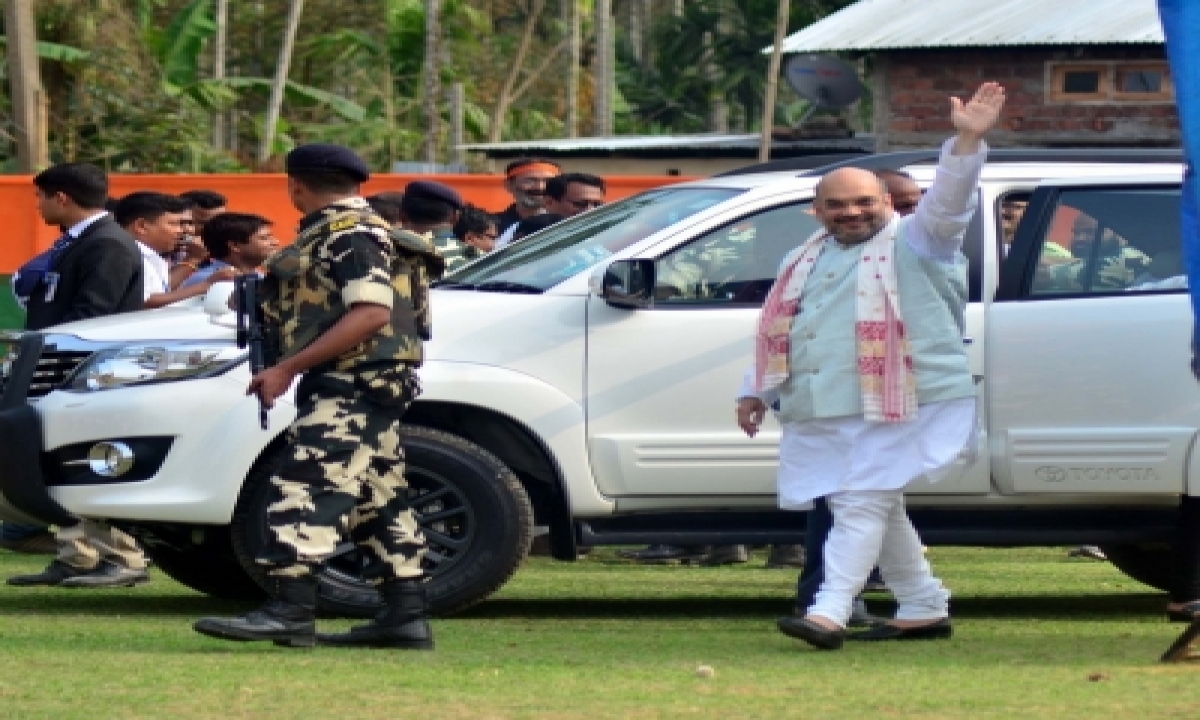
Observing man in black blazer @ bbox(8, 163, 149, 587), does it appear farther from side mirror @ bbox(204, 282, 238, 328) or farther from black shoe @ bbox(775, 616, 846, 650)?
black shoe @ bbox(775, 616, 846, 650)

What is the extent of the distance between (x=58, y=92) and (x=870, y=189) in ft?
86.8

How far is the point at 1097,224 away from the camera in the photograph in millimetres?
8734

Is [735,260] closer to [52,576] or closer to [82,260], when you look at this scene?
[82,260]

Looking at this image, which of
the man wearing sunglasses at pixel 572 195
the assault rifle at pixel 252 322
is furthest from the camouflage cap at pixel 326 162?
the man wearing sunglasses at pixel 572 195

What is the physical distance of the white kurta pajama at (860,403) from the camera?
24.5ft

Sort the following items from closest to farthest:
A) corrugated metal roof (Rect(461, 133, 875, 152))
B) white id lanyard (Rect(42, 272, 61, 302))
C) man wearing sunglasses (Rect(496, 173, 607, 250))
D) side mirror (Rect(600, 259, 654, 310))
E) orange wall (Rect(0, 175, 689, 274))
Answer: side mirror (Rect(600, 259, 654, 310)) → white id lanyard (Rect(42, 272, 61, 302)) → man wearing sunglasses (Rect(496, 173, 607, 250)) → orange wall (Rect(0, 175, 689, 274)) → corrugated metal roof (Rect(461, 133, 875, 152))

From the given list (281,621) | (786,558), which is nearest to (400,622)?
(281,621)

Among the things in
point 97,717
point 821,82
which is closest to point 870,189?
point 97,717

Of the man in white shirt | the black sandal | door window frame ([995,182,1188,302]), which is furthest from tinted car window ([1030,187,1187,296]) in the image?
the man in white shirt

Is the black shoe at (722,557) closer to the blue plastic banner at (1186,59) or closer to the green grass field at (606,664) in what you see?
the green grass field at (606,664)

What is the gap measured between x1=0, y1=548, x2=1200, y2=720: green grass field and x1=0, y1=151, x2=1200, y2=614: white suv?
39 cm

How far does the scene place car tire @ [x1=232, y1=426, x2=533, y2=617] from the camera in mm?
8312

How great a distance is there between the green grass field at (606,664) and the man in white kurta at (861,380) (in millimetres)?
348

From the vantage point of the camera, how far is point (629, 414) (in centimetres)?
845
